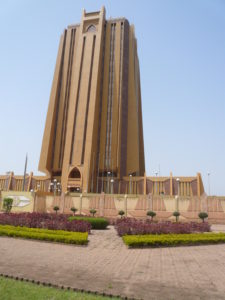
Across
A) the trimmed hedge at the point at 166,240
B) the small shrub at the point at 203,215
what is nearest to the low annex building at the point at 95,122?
the small shrub at the point at 203,215

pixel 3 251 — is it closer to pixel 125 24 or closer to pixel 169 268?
pixel 169 268

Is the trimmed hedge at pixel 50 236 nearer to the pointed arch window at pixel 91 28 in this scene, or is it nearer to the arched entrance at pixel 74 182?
the arched entrance at pixel 74 182

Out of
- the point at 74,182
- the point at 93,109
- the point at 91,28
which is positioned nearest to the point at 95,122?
the point at 93,109

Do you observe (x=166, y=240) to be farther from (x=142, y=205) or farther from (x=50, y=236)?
(x=142, y=205)

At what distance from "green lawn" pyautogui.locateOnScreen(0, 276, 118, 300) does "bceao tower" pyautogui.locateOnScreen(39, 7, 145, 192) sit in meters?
44.0

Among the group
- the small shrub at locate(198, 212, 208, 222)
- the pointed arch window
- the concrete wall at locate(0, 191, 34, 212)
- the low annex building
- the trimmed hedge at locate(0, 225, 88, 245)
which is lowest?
the trimmed hedge at locate(0, 225, 88, 245)

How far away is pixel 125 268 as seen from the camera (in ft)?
25.3

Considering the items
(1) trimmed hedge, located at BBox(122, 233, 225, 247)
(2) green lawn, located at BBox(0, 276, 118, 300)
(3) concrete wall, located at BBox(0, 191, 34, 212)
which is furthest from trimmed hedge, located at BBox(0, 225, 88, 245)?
(3) concrete wall, located at BBox(0, 191, 34, 212)

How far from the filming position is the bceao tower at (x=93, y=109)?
52094 millimetres

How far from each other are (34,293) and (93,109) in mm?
48974

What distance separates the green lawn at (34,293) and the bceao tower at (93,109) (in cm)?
4398

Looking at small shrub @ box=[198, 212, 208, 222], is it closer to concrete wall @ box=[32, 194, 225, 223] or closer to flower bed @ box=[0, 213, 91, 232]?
concrete wall @ box=[32, 194, 225, 223]

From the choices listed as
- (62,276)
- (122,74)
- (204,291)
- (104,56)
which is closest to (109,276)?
(62,276)

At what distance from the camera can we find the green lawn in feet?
16.1
